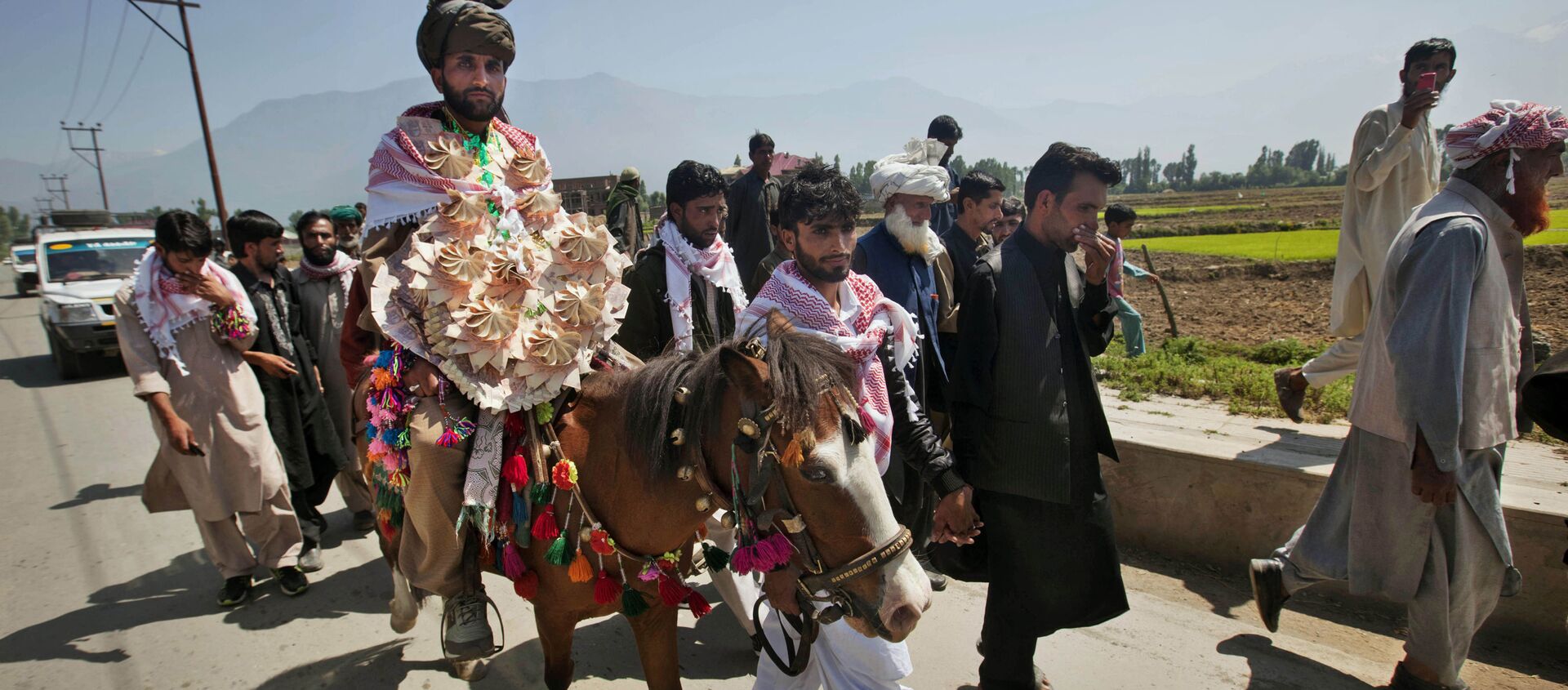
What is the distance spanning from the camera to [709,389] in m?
2.15

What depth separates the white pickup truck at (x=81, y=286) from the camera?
11055 millimetres

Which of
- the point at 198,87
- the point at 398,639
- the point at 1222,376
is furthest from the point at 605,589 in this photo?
the point at 198,87

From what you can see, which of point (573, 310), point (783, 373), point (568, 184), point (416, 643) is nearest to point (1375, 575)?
point (783, 373)

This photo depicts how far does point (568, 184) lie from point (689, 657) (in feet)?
50.4

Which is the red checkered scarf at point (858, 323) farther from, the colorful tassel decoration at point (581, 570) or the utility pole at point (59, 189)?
the utility pole at point (59, 189)

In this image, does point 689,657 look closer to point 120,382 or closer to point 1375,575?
point 1375,575

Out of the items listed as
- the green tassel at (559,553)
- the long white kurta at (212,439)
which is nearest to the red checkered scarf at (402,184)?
the green tassel at (559,553)

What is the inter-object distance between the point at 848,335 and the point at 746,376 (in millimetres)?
717

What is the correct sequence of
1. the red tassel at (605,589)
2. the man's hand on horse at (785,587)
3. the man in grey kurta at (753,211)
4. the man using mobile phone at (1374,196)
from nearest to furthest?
the man's hand on horse at (785,587) → the red tassel at (605,589) → the man using mobile phone at (1374,196) → the man in grey kurta at (753,211)

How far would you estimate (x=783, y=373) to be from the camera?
190cm

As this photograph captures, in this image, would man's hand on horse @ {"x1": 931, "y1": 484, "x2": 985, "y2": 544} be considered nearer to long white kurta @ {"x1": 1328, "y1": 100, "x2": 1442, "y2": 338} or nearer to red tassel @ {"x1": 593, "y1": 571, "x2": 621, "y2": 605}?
red tassel @ {"x1": 593, "y1": 571, "x2": 621, "y2": 605}

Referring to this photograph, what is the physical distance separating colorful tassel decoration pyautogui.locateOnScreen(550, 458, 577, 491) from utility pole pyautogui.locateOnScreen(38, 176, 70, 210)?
85108mm

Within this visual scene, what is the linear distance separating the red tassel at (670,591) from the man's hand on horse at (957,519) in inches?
37.9

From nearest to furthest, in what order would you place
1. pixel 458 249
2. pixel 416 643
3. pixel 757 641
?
pixel 458 249 < pixel 757 641 < pixel 416 643
